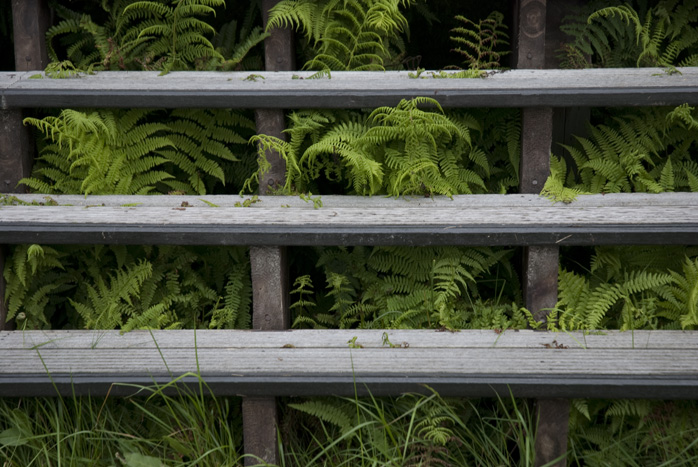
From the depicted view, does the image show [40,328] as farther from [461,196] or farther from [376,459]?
[461,196]

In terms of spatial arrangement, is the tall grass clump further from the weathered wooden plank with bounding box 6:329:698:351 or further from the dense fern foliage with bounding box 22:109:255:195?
the dense fern foliage with bounding box 22:109:255:195

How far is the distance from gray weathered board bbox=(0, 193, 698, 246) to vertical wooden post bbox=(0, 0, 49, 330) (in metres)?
0.24

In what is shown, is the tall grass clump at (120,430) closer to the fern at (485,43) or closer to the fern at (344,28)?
the fern at (344,28)

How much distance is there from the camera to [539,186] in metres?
2.79

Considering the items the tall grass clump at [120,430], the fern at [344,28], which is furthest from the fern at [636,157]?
the tall grass clump at [120,430]

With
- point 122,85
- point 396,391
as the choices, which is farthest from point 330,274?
point 122,85

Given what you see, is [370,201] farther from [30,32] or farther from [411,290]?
[30,32]

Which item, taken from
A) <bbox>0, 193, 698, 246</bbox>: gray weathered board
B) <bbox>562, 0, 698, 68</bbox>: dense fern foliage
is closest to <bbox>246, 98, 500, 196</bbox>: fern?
<bbox>0, 193, 698, 246</bbox>: gray weathered board

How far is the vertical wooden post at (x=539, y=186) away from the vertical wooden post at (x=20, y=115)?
96.6 inches

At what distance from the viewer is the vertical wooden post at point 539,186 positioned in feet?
7.91

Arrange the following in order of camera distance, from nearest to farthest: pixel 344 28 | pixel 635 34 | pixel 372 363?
pixel 372 363
pixel 344 28
pixel 635 34

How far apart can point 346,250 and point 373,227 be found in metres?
0.47

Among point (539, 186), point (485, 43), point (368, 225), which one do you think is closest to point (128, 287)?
point (368, 225)

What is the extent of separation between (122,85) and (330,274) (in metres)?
1.40
